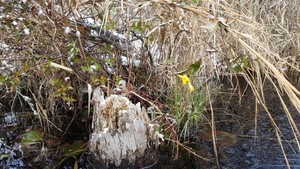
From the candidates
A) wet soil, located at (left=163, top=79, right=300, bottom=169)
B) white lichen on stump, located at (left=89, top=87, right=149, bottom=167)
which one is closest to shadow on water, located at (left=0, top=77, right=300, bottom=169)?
wet soil, located at (left=163, top=79, right=300, bottom=169)

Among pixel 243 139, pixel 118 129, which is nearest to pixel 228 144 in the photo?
pixel 243 139

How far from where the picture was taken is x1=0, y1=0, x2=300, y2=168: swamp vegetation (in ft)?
5.92

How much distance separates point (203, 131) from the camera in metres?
2.26

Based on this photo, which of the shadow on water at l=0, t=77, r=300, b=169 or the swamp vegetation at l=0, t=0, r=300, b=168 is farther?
the shadow on water at l=0, t=77, r=300, b=169

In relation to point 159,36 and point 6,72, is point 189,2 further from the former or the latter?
point 6,72

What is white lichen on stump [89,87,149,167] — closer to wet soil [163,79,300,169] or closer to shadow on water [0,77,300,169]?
shadow on water [0,77,300,169]

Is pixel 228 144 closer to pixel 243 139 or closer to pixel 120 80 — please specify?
pixel 243 139

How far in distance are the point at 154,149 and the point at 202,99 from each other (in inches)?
21.2

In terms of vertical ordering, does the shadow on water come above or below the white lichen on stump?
below

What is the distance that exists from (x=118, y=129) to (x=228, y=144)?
761 mm

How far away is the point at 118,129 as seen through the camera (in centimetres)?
172

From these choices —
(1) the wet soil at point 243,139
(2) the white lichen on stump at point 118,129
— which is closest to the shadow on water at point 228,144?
(1) the wet soil at point 243,139

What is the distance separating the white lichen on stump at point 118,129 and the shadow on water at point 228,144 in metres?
0.18

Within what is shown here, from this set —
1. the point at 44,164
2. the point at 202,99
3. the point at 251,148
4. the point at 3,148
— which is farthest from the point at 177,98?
the point at 3,148
